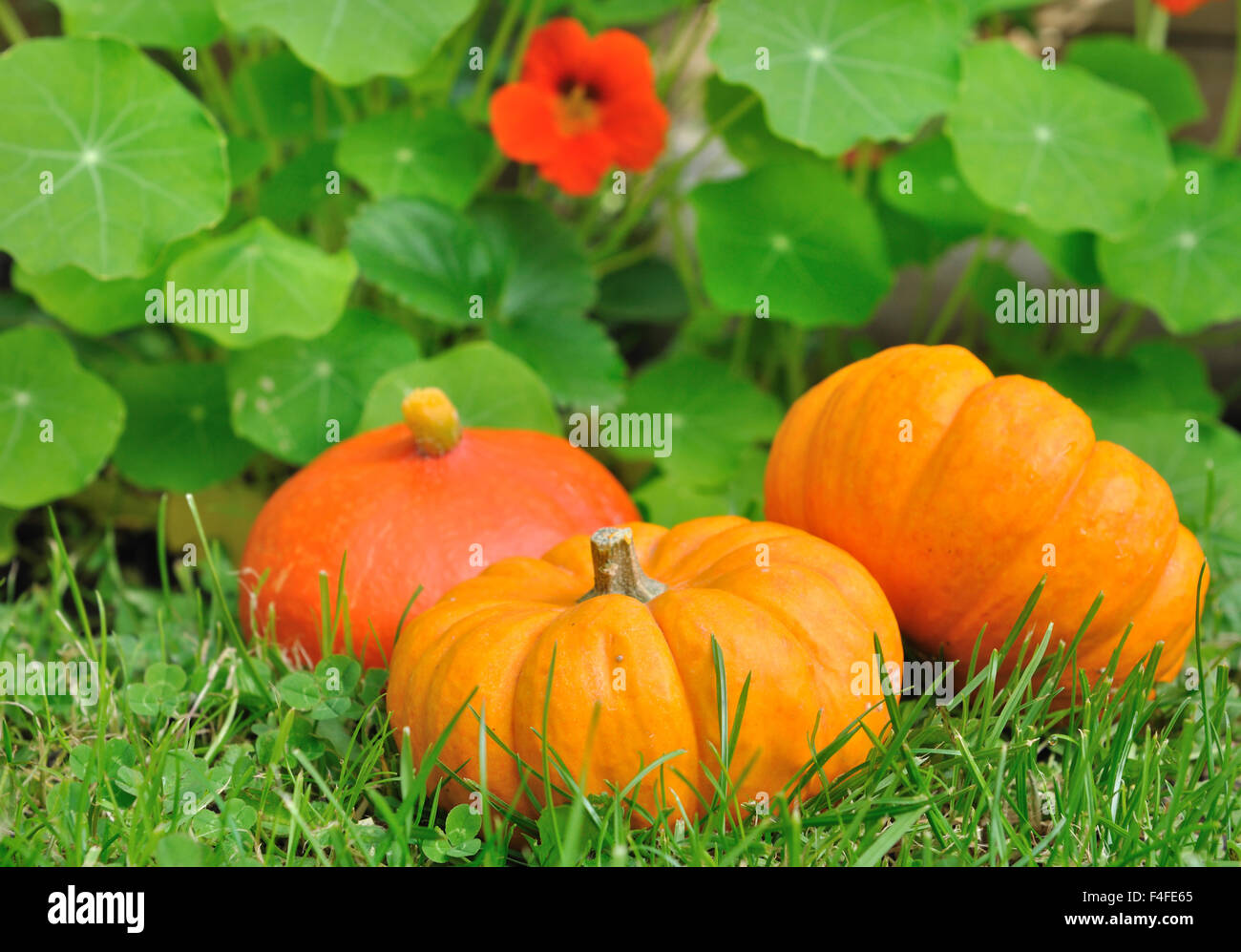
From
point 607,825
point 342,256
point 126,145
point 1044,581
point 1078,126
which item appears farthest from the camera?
point 1078,126

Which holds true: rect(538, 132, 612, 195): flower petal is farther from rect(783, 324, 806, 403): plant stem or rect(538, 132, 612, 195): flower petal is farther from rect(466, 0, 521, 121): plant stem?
rect(783, 324, 806, 403): plant stem

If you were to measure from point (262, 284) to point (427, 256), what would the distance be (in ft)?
1.07

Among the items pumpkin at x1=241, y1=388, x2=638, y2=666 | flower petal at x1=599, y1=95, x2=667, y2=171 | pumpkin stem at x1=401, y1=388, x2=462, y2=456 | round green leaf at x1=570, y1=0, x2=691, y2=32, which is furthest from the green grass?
round green leaf at x1=570, y1=0, x2=691, y2=32

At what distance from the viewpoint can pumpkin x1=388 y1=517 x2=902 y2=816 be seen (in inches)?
37.9

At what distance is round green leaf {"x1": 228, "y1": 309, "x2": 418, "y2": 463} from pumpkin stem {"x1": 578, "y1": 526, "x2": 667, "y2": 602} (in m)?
0.81

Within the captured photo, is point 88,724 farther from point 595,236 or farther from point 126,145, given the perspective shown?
point 595,236

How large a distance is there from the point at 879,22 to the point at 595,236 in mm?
971

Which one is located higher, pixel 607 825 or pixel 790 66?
pixel 790 66

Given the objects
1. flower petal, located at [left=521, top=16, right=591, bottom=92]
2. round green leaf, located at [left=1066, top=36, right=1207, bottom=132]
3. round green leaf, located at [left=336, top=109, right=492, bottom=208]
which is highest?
round green leaf, located at [left=1066, top=36, right=1207, bottom=132]

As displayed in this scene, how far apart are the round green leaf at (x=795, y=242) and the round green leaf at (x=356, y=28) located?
1.87ft

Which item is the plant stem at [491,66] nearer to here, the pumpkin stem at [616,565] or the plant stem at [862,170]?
the plant stem at [862,170]

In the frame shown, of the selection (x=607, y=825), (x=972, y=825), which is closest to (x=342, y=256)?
(x=607, y=825)
